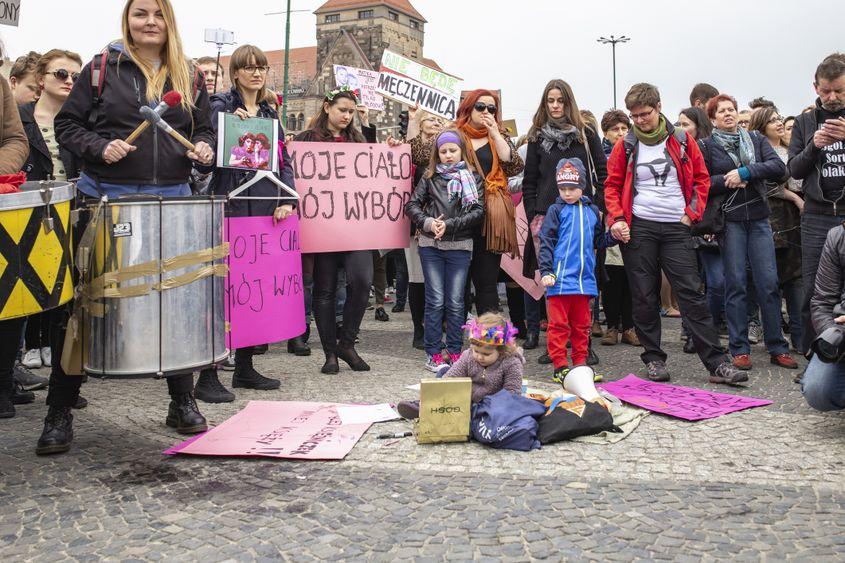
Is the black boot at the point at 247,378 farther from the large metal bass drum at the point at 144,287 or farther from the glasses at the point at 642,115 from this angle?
the glasses at the point at 642,115

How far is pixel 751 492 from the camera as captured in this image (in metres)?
3.92

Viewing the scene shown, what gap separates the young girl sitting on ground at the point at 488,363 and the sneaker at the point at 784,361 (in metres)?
3.03

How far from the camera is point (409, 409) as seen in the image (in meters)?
5.21

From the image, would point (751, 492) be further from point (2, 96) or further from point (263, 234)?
point (2, 96)

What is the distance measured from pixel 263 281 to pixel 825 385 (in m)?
3.73

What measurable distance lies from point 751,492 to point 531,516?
1.08 meters

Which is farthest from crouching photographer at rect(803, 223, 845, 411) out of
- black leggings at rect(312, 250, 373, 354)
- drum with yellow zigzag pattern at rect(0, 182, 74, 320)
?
drum with yellow zigzag pattern at rect(0, 182, 74, 320)

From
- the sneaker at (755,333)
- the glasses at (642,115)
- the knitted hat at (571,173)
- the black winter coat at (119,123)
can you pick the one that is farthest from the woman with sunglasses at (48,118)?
the sneaker at (755,333)

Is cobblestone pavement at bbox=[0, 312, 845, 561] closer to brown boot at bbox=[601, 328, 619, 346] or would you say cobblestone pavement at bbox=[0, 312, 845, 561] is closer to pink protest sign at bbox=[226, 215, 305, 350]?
pink protest sign at bbox=[226, 215, 305, 350]

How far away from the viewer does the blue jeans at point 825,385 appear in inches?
195

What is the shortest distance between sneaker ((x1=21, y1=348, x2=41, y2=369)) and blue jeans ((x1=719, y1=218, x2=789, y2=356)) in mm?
5791

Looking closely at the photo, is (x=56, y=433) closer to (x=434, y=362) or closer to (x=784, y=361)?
(x=434, y=362)

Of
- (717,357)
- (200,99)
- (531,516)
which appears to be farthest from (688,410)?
(200,99)

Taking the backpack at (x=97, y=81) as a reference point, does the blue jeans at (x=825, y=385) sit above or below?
below
